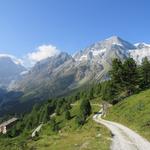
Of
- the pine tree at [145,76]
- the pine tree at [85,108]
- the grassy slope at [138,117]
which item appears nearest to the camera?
the grassy slope at [138,117]

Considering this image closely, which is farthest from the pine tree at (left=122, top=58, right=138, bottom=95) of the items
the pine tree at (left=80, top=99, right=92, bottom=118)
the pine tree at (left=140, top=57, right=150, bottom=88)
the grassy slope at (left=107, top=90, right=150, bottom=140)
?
the grassy slope at (left=107, top=90, right=150, bottom=140)

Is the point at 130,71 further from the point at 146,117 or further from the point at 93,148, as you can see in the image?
the point at 93,148

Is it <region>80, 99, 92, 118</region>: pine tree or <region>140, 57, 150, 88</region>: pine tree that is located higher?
<region>140, 57, 150, 88</region>: pine tree

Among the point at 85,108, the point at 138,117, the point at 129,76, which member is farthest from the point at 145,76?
the point at 138,117

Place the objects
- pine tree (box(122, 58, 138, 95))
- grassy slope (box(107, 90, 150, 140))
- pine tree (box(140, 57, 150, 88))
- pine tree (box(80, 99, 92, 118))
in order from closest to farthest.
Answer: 1. grassy slope (box(107, 90, 150, 140))
2. pine tree (box(122, 58, 138, 95))
3. pine tree (box(80, 99, 92, 118))
4. pine tree (box(140, 57, 150, 88))

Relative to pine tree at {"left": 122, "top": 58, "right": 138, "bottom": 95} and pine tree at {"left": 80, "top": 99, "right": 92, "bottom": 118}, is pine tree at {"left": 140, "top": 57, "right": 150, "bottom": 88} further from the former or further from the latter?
pine tree at {"left": 80, "top": 99, "right": 92, "bottom": 118}

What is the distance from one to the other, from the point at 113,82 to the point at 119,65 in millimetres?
5874

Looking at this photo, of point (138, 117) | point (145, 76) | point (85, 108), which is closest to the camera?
point (138, 117)

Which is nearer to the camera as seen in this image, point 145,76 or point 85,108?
point 85,108

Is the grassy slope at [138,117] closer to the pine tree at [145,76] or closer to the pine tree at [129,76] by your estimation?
the pine tree at [129,76]

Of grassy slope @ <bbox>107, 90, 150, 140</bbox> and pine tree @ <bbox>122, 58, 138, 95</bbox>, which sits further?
pine tree @ <bbox>122, 58, 138, 95</bbox>

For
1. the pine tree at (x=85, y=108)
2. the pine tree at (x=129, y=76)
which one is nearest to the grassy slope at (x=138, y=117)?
the pine tree at (x=129, y=76)

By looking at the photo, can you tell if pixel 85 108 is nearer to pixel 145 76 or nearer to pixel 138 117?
pixel 145 76

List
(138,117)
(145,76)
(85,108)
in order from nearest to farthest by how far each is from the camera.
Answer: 1. (138,117)
2. (85,108)
3. (145,76)
